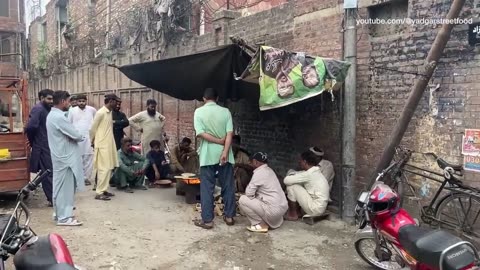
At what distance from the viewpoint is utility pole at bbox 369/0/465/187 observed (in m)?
4.50

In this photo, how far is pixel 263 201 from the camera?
539cm

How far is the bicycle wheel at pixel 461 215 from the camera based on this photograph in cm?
439

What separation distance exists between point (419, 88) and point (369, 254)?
1872 mm

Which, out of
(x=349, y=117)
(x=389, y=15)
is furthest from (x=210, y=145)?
(x=389, y=15)

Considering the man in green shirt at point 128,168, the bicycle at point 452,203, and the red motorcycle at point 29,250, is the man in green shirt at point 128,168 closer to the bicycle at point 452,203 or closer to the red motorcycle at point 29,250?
the bicycle at point 452,203

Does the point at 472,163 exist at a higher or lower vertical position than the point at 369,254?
higher

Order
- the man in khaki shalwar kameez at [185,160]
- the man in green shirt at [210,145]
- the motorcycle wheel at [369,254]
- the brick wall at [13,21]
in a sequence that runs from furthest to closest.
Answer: the brick wall at [13,21] < the man in khaki shalwar kameez at [185,160] < the man in green shirt at [210,145] < the motorcycle wheel at [369,254]

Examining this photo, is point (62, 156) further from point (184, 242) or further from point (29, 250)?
point (29, 250)

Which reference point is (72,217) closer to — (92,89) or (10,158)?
(10,158)

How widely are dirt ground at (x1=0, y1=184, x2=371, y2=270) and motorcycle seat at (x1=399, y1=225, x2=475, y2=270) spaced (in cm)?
126

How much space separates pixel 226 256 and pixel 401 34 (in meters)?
3.31

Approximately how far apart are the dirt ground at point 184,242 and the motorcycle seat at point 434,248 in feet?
4.12

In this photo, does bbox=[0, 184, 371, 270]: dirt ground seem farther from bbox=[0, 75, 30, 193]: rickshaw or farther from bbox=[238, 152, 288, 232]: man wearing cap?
bbox=[0, 75, 30, 193]: rickshaw

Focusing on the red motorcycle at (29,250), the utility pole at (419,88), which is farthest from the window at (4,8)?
the red motorcycle at (29,250)
